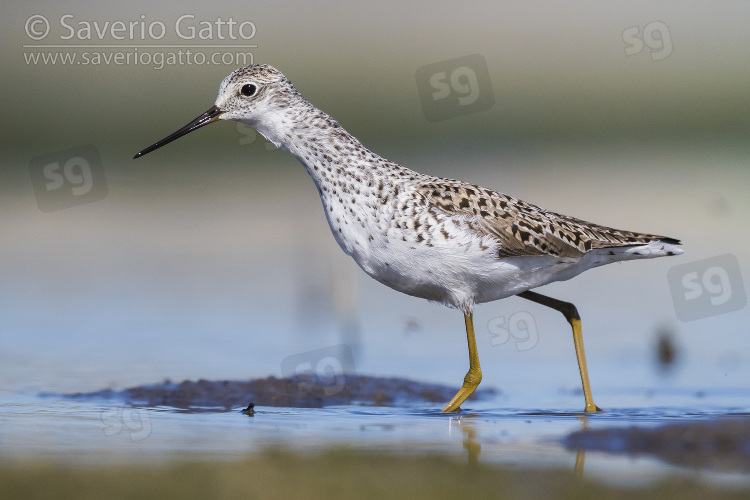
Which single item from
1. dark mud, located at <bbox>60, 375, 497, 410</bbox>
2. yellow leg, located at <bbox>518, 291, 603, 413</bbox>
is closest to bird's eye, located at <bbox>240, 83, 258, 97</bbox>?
dark mud, located at <bbox>60, 375, 497, 410</bbox>

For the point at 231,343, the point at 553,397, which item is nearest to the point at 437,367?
the point at 553,397

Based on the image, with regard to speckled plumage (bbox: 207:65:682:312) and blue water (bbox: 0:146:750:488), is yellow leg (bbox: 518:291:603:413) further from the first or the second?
speckled plumage (bbox: 207:65:682:312)

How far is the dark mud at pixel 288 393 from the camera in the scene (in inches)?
349

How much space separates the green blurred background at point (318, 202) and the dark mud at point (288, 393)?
392 millimetres

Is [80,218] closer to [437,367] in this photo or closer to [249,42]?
[437,367]

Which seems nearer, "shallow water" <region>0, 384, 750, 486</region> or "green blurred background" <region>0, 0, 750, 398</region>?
"shallow water" <region>0, 384, 750, 486</region>

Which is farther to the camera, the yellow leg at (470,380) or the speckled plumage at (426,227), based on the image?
the yellow leg at (470,380)

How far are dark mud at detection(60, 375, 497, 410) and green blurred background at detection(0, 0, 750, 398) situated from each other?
1.29 feet

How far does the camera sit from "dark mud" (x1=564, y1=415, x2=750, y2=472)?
20.8 feet

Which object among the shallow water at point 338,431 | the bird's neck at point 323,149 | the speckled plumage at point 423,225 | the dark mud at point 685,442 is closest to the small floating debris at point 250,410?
the shallow water at point 338,431

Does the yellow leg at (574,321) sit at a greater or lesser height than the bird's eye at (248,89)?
lesser

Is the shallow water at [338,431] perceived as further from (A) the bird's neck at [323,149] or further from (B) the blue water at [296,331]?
(A) the bird's neck at [323,149]

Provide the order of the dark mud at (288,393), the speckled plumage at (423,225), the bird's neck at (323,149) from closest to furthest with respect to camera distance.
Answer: the speckled plumage at (423,225) < the bird's neck at (323,149) < the dark mud at (288,393)

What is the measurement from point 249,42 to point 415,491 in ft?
63.9
